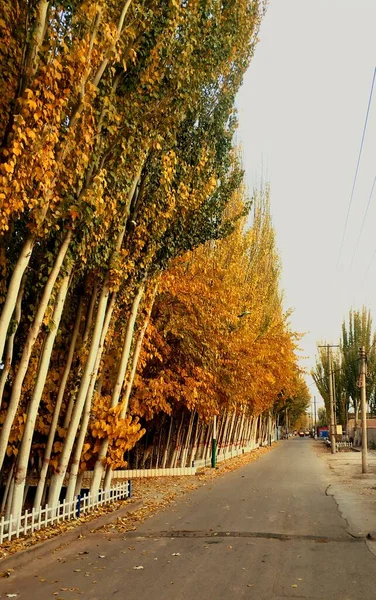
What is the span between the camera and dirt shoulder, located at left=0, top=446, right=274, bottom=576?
7750 mm

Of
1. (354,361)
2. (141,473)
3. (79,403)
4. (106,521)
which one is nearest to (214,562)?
(106,521)

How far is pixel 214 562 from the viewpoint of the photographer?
24.2 ft

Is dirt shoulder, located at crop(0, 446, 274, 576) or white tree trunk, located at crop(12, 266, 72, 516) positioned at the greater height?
white tree trunk, located at crop(12, 266, 72, 516)

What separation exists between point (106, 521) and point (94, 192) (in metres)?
5.88

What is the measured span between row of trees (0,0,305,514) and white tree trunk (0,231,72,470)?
22 millimetres

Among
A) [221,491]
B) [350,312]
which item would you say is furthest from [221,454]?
[350,312]

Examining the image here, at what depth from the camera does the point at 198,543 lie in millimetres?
8695

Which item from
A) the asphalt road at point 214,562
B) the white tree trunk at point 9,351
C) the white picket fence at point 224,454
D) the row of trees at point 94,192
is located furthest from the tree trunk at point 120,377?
the white picket fence at point 224,454

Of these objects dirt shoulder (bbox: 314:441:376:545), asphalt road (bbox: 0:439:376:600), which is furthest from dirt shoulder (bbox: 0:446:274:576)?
dirt shoulder (bbox: 314:441:376:545)

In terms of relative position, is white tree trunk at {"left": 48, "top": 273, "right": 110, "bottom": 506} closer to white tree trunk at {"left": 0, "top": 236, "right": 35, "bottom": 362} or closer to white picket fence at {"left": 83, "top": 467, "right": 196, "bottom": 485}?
white tree trunk at {"left": 0, "top": 236, "right": 35, "bottom": 362}

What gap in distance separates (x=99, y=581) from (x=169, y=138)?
7.94 meters

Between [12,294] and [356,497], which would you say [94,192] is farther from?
[356,497]

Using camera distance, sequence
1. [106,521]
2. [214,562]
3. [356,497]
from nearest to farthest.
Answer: [214,562] → [106,521] → [356,497]

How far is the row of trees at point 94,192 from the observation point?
7676 millimetres
